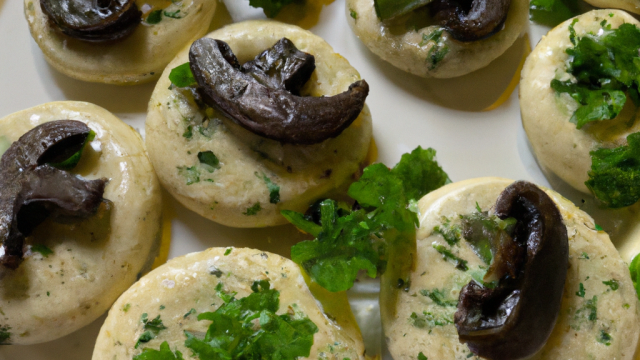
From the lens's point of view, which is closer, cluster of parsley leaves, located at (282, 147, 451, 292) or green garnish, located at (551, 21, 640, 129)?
cluster of parsley leaves, located at (282, 147, 451, 292)

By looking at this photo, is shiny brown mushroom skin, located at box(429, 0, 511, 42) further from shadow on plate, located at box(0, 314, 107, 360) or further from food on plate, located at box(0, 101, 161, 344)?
shadow on plate, located at box(0, 314, 107, 360)

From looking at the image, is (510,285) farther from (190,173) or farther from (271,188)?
(190,173)

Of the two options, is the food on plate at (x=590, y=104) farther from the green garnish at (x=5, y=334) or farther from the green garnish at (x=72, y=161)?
the green garnish at (x=5, y=334)

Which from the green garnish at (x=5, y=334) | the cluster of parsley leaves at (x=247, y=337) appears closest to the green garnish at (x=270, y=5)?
the cluster of parsley leaves at (x=247, y=337)

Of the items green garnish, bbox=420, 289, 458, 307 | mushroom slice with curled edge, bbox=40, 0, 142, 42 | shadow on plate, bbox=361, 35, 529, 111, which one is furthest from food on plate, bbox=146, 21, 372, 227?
green garnish, bbox=420, 289, 458, 307

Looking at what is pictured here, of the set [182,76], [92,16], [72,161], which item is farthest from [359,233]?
[92,16]
